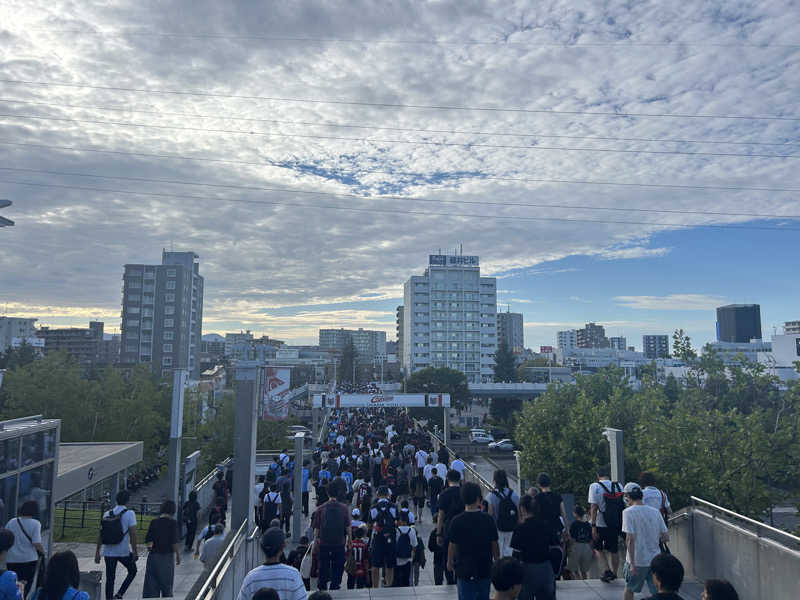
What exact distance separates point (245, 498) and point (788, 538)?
7388 mm

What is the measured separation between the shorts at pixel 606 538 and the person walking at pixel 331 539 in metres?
3.49

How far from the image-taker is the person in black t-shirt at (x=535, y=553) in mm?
5121

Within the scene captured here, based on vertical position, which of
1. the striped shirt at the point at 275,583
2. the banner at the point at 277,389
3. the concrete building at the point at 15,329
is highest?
the concrete building at the point at 15,329

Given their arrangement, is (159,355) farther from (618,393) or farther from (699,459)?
(699,459)

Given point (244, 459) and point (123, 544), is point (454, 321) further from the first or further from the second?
point (123, 544)

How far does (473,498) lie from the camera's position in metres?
5.17

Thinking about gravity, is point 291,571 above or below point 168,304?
below

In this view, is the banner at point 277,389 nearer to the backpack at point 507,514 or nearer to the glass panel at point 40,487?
the glass panel at point 40,487

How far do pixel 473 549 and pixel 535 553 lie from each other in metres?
0.66

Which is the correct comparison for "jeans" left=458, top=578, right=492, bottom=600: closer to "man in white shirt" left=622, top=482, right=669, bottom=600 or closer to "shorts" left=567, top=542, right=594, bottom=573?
"man in white shirt" left=622, top=482, right=669, bottom=600

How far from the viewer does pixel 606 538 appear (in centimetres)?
700

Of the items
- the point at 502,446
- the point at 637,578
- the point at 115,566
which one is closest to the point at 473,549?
the point at 637,578

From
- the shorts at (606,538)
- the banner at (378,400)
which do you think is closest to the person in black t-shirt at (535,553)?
the shorts at (606,538)

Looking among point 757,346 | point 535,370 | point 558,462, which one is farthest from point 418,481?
point 757,346
